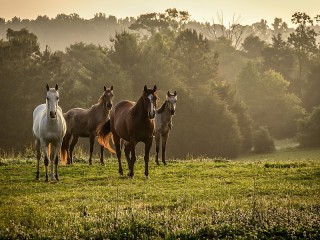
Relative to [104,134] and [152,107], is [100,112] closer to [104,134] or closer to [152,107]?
[104,134]

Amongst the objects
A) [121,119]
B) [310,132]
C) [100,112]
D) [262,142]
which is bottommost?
[262,142]

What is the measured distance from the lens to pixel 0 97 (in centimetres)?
5694

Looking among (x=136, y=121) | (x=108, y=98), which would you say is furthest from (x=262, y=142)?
(x=136, y=121)

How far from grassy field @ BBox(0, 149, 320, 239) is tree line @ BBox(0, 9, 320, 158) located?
40283 mm

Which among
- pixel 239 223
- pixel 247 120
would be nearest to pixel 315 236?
pixel 239 223

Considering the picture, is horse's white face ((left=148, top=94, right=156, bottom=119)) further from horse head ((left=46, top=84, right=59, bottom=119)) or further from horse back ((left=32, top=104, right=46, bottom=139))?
horse back ((left=32, top=104, right=46, bottom=139))

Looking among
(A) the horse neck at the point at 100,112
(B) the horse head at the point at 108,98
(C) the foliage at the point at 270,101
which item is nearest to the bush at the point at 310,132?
(C) the foliage at the point at 270,101

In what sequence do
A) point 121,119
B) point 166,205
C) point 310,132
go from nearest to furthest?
point 166,205 < point 121,119 < point 310,132

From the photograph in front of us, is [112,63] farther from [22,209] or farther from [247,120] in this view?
[22,209]

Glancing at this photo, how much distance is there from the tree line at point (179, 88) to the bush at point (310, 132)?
0.40 feet

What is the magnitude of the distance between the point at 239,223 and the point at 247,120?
188 ft

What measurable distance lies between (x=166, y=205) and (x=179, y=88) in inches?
2010

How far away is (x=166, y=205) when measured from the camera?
12.4 meters

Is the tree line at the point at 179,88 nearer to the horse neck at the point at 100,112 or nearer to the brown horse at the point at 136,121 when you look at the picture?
the horse neck at the point at 100,112
